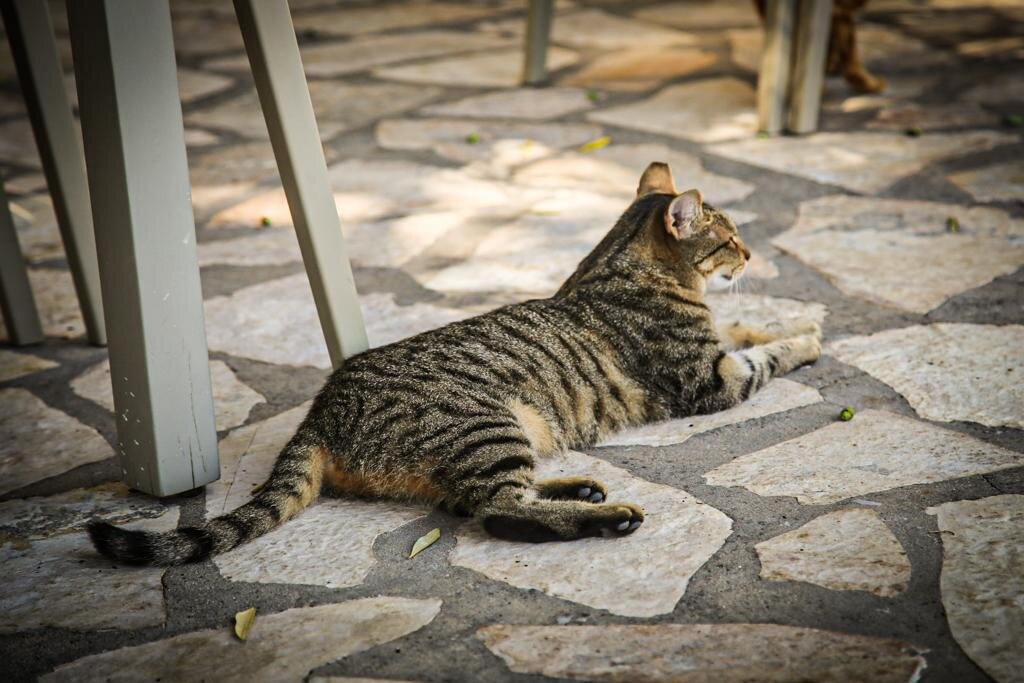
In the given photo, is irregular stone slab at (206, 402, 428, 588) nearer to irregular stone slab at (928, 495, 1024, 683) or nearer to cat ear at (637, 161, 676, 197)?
irregular stone slab at (928, 495, 1024, 683)

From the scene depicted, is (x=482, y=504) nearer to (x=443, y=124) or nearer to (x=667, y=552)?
(x=667, y=552)

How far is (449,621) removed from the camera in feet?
7.34

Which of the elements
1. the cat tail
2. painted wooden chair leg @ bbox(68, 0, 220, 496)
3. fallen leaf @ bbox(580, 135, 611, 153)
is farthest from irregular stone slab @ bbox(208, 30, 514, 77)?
the cat tail

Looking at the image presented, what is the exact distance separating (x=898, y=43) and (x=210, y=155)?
4534mm

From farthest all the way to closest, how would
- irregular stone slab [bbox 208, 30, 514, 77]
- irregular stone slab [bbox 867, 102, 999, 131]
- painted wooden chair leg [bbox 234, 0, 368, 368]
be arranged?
1. irregular stone slab [bbox 208, 30, 514, 77]
2. irregular stone slab [bbox 867, 102, 999, 131]
3. painted wooden chair leg [bbox 234, 0, 368, 368]

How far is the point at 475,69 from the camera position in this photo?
22.7 feet

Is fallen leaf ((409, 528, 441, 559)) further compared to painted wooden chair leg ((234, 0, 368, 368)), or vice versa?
painted wooden chair leg ((234, 0, 368, 368))

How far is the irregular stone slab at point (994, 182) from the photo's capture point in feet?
15.1

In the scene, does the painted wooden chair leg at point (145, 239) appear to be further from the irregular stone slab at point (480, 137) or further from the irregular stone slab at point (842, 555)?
the irregular stone slab at point (480, 137)

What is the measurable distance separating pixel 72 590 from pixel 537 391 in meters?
1.32

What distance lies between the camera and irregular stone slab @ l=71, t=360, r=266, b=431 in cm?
333

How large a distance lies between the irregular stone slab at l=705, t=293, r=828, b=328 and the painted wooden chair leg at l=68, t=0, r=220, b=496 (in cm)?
192

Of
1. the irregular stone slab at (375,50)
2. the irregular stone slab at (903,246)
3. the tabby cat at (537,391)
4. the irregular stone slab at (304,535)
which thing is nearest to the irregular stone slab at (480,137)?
the irregular stone slab at (375,50)

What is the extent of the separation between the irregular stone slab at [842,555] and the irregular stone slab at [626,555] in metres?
0.15
